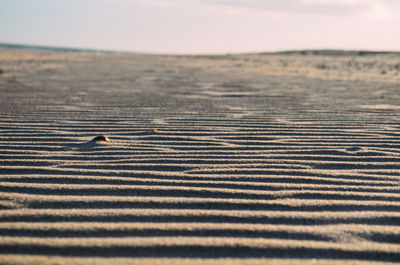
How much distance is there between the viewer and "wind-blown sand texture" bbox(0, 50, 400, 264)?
1853 millimetres

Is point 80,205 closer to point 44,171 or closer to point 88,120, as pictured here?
point 44,171

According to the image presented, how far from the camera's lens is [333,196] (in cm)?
242

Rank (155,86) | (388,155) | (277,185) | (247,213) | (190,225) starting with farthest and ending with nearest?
1. (155,86)
2. (388,155)
3. (277,185)
4. (247,213)
5. (190,225)

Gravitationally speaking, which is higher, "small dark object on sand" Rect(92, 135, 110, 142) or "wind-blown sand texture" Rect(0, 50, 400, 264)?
"small dark object on sand" Rect(92, 135, 110, 142)

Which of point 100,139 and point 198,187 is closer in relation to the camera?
point 198,187

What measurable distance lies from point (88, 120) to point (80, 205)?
2.35m

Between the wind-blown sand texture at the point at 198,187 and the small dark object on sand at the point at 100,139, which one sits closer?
the wind-blown sand texture at the point at 198,187

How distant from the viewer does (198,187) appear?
8.23 ft

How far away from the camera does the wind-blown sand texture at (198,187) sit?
6.08ft

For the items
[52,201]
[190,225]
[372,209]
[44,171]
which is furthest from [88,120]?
[372,209]

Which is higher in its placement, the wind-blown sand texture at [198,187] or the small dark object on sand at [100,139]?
the small dark object on sand at [100,139]

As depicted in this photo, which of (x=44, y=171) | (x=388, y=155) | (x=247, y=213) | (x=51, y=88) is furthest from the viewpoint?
(x=51, y=88)

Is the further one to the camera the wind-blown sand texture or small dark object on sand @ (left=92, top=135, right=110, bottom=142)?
small dark object on sand @ (left=92, top=135, right=110, bottom=142)

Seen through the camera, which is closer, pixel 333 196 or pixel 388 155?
pixel 333 196
